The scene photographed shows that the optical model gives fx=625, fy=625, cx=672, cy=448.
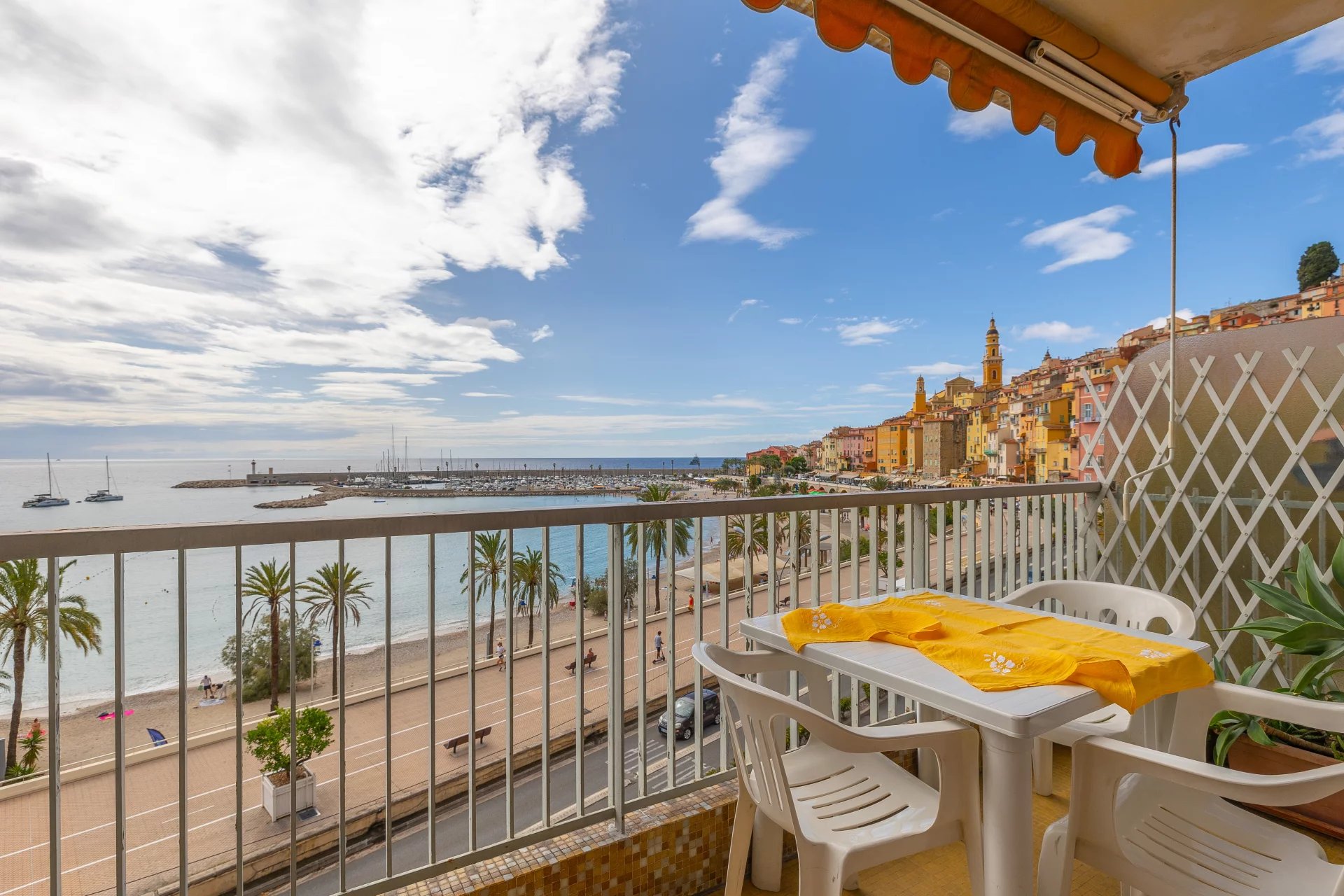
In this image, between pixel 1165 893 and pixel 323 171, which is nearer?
pixel 1165 893

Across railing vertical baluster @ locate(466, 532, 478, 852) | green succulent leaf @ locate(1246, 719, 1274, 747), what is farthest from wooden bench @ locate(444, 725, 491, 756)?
green succulent leaf @ locate(1246, 719, 1274, 747)

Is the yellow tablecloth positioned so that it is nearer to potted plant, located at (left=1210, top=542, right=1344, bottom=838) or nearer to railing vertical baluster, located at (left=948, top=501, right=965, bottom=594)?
railing vertical baluster, located at (left=948, top=501, right=965, bottom=594)

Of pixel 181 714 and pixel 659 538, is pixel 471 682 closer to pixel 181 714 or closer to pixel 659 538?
pixel 181 714

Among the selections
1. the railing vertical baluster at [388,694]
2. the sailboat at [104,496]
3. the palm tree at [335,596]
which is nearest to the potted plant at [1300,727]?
the railing vertical baluster at [388,694]

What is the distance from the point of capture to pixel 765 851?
6.16ft

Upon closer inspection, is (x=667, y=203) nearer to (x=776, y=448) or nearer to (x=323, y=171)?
(x=323, y=171)

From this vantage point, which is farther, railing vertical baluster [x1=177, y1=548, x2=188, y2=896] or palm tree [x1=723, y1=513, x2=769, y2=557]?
palm tree [x1=723, y1=513, x2=769, y2=557]

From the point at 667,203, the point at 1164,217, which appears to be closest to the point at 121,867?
the point at 1164,217

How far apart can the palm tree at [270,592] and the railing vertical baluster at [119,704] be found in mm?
206

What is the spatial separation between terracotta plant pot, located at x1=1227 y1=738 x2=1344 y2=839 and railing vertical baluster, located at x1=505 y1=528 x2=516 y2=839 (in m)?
2.48

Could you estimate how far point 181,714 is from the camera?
126 centimetres

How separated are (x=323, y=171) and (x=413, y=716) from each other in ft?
44.9

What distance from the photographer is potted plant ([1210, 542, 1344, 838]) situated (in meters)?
2.17

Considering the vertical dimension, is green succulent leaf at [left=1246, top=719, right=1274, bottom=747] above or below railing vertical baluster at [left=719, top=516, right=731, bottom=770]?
below
